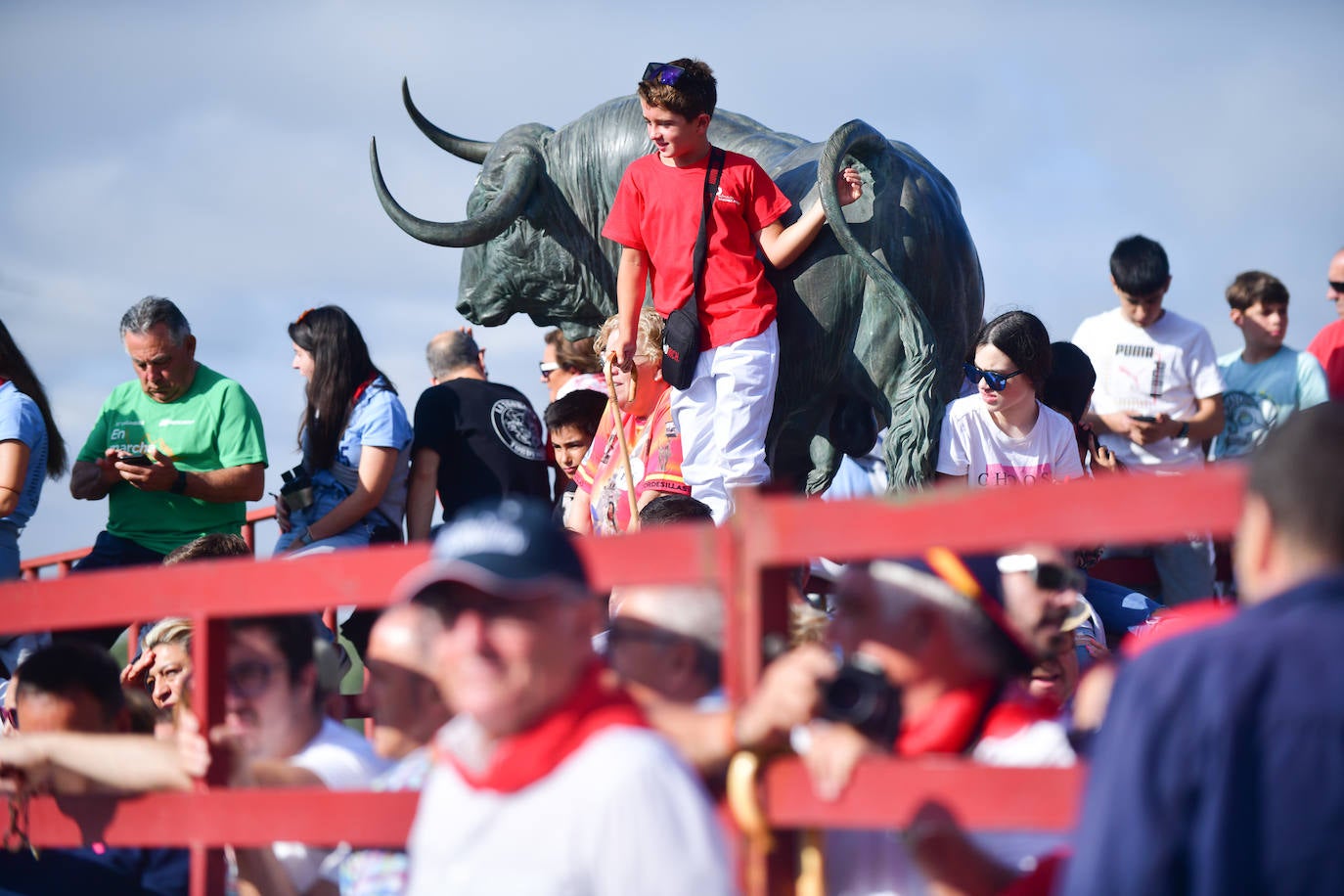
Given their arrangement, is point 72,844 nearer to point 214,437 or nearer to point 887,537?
point 887,537

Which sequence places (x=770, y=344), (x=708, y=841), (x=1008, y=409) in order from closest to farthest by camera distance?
(x=708, y=841) → (x=1008, y=409) → (x=770, y=344)

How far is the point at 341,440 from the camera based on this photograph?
555 cm

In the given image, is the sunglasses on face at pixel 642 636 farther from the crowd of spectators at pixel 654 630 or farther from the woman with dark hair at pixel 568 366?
the woman with dark hair at pixel 568 366

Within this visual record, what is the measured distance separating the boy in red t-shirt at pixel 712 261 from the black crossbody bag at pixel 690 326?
1.0 inches

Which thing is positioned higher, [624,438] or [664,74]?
[664,74]

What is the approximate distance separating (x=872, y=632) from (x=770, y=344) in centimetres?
312

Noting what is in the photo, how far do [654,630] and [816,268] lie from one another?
3106 millimetres

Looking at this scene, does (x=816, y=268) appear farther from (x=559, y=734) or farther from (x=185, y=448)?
(x=559, y=734)

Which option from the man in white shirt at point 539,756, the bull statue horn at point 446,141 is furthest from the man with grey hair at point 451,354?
the man in white shirt at point 539,756

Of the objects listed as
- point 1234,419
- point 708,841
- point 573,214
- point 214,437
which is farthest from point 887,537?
point 1234,419

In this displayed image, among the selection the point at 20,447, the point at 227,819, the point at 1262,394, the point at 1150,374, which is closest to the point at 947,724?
the point at 227,819

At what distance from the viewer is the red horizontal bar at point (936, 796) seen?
6.27 ft

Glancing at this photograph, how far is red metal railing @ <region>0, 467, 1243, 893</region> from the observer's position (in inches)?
75.2

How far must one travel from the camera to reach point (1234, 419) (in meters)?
6.79
